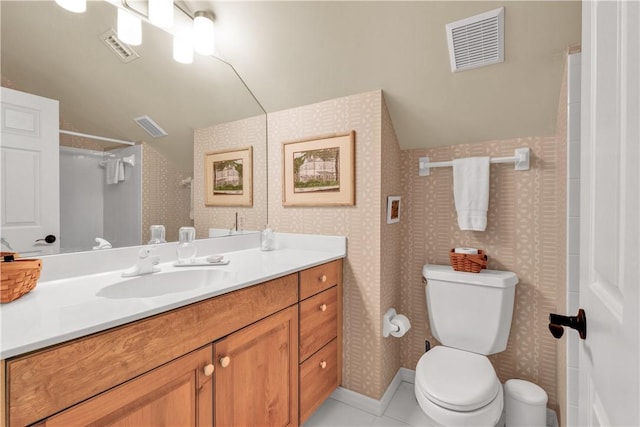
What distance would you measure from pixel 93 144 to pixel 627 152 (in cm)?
156

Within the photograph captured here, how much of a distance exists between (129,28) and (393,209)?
1614 mm

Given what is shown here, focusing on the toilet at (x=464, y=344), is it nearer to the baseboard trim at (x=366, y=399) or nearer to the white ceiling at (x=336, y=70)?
the baseboard trim at (x=366, y=399)

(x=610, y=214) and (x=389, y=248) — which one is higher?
(x=610, y=214)

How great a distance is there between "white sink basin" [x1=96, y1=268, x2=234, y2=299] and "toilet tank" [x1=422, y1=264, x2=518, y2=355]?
1.21 meters

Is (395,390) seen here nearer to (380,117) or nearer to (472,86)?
(380,117)

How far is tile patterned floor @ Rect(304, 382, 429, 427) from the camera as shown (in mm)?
1597

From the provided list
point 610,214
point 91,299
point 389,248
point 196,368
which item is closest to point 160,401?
point 196,368

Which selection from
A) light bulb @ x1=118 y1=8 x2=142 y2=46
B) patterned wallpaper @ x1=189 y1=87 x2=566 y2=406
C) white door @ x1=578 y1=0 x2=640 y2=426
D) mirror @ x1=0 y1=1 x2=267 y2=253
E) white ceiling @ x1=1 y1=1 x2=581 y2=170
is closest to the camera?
white door @ x1=578 y1=0 x2=640 y2=426

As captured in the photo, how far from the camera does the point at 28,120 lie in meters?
1.04

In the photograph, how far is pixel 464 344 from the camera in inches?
65.6

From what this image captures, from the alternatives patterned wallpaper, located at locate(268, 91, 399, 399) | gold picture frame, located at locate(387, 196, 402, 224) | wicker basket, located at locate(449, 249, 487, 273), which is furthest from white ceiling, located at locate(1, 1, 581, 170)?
wicker basket, located at locate(449, 249, 487, 273)

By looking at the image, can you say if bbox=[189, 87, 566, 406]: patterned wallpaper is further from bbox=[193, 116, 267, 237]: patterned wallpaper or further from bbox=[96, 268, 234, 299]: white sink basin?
bbox=[96, 268, 234, 299]: white sink basin

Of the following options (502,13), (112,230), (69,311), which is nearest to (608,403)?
(69,311)

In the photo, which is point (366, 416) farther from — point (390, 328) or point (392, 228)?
point (392, 228)
